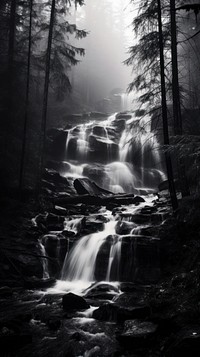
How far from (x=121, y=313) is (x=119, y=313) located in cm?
6

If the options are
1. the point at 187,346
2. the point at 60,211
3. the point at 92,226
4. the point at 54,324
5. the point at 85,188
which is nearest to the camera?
the point at 187,346

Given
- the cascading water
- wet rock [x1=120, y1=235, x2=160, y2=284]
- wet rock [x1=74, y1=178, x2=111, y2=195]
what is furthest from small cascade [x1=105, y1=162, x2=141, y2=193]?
wet rock [x1=120, y1=235, x2=160, y2=284]

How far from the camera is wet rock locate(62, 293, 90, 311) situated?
9133 millimetres

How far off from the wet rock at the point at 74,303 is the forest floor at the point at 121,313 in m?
0.23

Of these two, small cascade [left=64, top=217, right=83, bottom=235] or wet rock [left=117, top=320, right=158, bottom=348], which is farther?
small cascade [left=64, top=217, right=83, bottom=235]

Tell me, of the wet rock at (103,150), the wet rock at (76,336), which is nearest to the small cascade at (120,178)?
the wet rock at (103,150)

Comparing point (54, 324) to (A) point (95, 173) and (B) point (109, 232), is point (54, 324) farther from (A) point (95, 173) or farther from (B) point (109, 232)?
(A) point (95, 173)

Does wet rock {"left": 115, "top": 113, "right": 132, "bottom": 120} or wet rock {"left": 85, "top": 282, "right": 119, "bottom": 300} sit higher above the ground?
wet rock {"left": 115, "top": 113, "right": 132, "bottom": 120}

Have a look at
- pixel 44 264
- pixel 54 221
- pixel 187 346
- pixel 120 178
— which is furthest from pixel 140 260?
pixel 120 178

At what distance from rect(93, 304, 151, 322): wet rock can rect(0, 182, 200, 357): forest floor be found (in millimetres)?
24

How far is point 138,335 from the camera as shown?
636cm

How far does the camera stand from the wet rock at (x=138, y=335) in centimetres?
625

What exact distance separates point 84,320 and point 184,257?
4.09 m

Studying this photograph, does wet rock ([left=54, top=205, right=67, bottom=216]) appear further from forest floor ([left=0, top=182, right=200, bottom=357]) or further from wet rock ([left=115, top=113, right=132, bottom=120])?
wet rock ([left=115, top=113, right=132, bottom=120])
